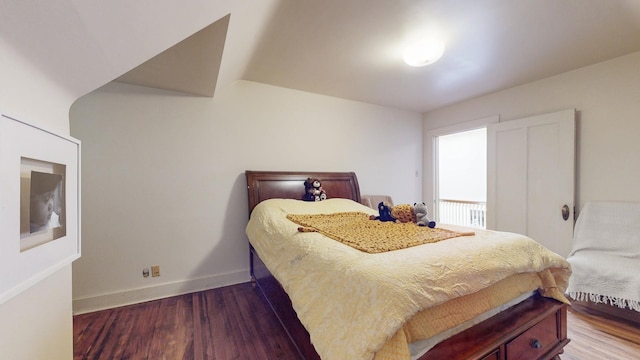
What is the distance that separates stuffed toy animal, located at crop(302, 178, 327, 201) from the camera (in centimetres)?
301

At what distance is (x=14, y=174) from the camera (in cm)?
75

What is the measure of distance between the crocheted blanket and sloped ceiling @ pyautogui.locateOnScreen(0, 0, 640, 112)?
1.42 meters

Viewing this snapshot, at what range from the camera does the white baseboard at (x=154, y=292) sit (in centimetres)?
224

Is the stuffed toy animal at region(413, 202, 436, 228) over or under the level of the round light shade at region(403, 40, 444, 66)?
under

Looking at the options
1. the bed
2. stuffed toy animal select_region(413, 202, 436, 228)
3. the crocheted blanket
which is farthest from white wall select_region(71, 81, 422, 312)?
stuffed toy animal select_region(413, 202, 436, 228)

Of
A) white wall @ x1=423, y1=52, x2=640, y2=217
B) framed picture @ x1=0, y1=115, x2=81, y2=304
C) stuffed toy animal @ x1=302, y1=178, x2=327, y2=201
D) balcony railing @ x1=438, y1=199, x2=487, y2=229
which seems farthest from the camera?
balcony railing @ x1=438, y1=199, x2=487, y2=229

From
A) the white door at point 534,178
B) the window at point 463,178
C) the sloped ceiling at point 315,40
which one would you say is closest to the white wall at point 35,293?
the sloped ceiling at point 315,40

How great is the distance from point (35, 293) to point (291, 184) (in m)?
2.25

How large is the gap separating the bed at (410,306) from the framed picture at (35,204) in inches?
41.4

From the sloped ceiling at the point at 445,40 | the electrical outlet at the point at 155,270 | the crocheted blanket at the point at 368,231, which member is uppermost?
the sloped ceiling at the point at 445,40

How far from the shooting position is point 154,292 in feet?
8.10

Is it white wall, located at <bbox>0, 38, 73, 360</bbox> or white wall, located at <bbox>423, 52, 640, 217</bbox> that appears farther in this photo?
white wall, located at <bbox>423, 52, 640, 217</bbox>

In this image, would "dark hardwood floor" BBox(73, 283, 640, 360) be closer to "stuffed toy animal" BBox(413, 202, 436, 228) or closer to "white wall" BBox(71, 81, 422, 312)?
"white wall" BBox(71, 81, 422, 312)

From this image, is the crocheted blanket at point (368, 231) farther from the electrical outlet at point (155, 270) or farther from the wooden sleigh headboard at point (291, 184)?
the electrical outlet at point (155, 270)
